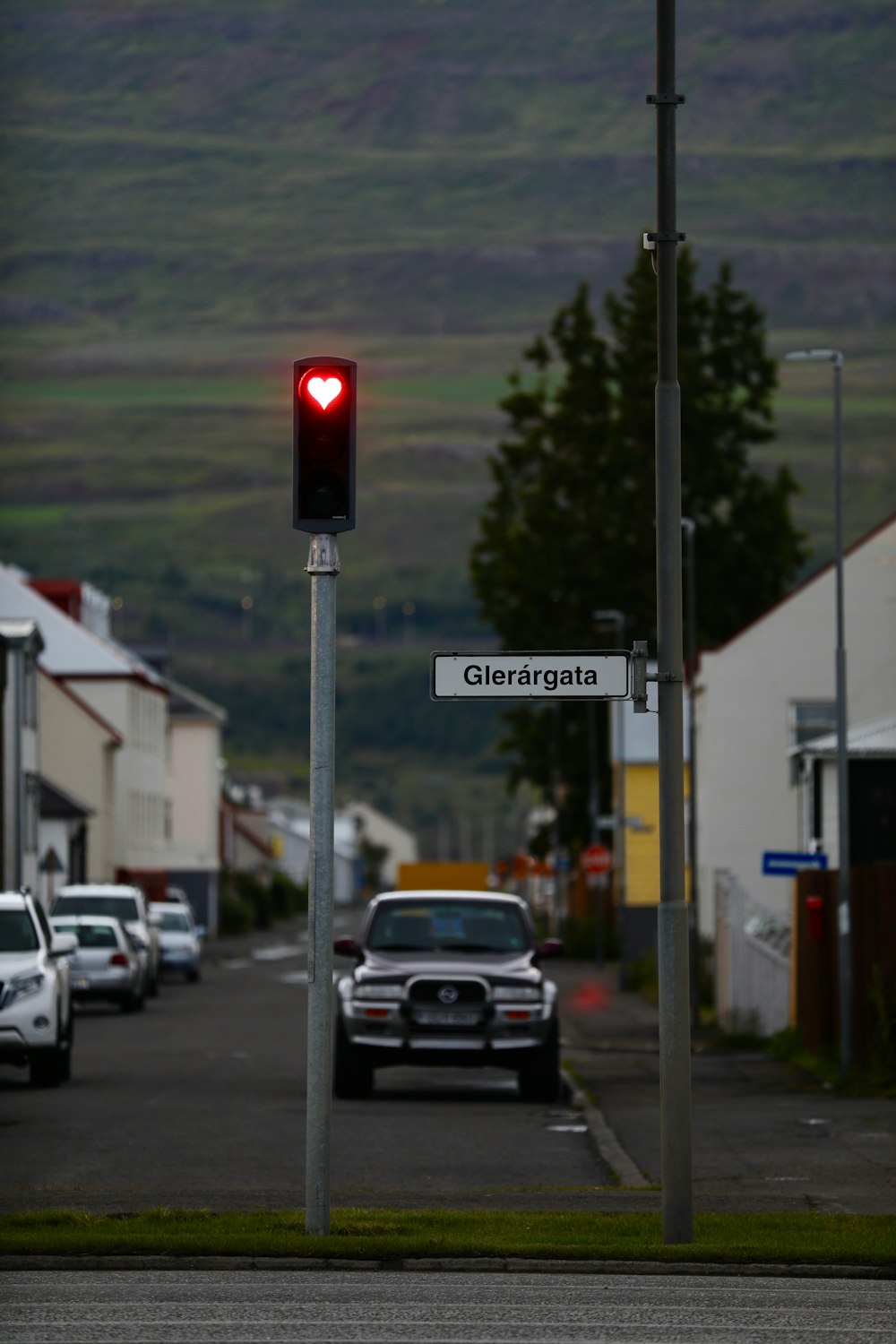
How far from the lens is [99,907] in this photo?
→ 46.4 metres

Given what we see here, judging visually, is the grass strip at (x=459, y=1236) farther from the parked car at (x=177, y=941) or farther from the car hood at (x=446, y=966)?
the parked car at (x=177, y=941)

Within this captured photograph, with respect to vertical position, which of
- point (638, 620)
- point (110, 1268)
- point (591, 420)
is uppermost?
point (591, 420)

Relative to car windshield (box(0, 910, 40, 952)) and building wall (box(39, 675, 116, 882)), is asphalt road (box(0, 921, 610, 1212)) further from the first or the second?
building wall (box(39, 675, 116, 882))

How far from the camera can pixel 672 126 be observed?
12.4 meters

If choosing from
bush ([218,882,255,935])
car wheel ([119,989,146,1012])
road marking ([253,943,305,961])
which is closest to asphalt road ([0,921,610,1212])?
car wheel ([119,989,146,1012])

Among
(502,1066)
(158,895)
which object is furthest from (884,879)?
(158,895)

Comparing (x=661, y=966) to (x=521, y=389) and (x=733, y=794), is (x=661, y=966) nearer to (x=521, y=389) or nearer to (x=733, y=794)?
(x=733, y=794)

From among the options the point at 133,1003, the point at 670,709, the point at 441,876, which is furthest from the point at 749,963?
the point at 441,876

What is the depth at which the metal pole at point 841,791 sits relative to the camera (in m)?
26.2

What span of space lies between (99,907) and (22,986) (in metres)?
22.4

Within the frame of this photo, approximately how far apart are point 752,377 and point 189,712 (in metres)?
48.5

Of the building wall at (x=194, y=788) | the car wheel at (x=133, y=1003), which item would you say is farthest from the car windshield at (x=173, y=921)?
the building wall at (x=194, y=788)

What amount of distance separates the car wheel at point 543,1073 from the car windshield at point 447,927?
1130mm

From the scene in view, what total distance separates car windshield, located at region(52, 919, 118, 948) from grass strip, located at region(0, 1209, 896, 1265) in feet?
90.7
